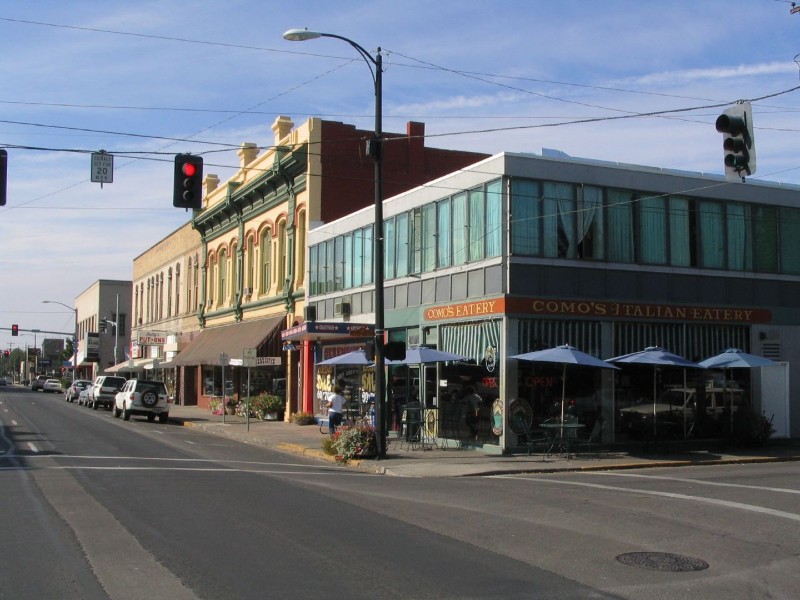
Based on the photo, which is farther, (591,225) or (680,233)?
(680,233)

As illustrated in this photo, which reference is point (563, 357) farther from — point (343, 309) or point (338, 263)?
point (338, 263)

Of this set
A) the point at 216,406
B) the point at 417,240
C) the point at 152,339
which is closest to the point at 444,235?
the point at 417,240

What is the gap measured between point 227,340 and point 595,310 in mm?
22734

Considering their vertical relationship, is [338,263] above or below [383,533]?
above

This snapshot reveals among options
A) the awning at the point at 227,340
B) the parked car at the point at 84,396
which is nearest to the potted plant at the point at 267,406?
the awning at the point at 227,340

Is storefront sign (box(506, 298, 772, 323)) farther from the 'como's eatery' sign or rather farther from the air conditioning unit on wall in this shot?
the air conditioning unit on wall

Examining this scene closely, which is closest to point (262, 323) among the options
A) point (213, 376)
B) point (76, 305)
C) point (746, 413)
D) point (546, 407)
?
point (213, 376)

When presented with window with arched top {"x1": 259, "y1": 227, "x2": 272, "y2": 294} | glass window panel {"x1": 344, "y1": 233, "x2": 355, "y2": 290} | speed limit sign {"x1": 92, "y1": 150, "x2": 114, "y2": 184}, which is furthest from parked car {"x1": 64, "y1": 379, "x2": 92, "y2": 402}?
speed limit sign {"x1": 92, "y1": 150, "x2": 114, "y2": 184}

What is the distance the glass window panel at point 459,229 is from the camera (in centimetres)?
2373

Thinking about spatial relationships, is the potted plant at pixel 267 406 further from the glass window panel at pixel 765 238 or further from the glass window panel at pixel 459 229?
the glass window panel at pixel 765 238

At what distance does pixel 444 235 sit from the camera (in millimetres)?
24812

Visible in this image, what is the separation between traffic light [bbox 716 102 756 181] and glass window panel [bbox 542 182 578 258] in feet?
28.5

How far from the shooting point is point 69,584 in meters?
7.66

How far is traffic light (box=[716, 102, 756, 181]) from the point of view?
1356 cm
